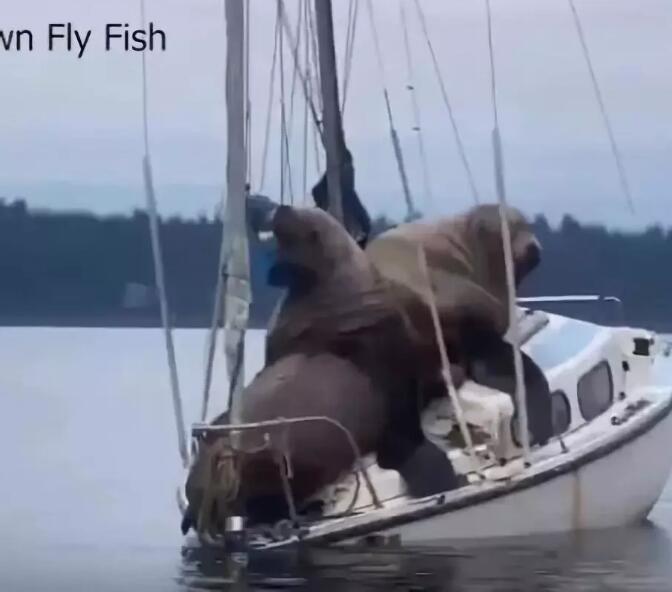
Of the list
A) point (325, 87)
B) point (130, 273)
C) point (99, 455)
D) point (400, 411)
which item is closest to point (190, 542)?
point (400, 411)

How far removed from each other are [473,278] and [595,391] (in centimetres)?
288

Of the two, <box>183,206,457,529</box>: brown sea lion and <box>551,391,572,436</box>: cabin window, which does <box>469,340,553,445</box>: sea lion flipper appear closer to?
<box>551,391,572,436</box>: cabin window

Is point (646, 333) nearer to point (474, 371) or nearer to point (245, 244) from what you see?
point (474, 371)

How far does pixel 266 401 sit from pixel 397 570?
211cm

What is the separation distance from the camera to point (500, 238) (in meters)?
29.8

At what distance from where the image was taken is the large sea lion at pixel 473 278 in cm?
2909

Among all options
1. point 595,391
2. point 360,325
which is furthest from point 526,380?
point 360,325

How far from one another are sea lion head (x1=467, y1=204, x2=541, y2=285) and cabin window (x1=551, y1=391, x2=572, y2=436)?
4.70 feet

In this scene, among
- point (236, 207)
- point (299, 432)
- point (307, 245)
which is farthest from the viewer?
point (307, 245)

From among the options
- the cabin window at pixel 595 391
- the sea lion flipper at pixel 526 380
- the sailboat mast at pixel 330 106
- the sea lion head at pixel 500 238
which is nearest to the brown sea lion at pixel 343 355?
the sea lion flipper at pixel 526 380

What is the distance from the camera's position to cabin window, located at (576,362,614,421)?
1233 inches

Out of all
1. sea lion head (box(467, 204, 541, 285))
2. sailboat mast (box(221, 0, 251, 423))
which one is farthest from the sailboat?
sea lion head (box(467, 204, 541, 285))

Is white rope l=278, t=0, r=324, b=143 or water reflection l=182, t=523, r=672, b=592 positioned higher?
white rope l=278, t=0, r=324, b=143

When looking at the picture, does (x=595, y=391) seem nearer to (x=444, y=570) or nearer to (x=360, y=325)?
(x=360, y=325)
